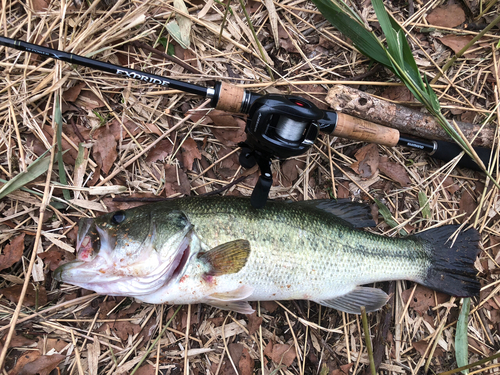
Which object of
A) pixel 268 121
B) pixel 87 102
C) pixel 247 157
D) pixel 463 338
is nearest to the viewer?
pixel 268 121

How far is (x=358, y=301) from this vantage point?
278 centimetres

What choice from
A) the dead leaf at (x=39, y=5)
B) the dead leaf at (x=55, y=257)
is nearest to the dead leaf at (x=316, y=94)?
the dead leaf at (x=39, y=5)

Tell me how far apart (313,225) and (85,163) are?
6.97 ft

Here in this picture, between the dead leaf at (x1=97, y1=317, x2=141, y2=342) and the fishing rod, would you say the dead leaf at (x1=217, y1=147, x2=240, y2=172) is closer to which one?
the fishing rod

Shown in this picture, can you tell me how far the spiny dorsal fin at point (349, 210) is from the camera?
9.18ft

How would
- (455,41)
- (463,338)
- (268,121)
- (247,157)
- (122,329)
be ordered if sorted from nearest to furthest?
(268,121), (247,157), (122,329), (463,338), (455,41)

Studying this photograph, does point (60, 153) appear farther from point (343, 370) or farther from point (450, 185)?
point (450, 185)

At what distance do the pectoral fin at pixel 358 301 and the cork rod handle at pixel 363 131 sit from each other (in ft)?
4.57

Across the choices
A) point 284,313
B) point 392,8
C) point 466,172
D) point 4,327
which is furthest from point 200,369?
point 392,8

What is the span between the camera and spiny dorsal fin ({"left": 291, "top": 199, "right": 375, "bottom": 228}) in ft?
9.18

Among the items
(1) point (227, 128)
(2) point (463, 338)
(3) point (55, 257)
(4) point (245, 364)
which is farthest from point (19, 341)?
(2) point (463, 338)

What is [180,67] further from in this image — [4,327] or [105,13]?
[4,327]

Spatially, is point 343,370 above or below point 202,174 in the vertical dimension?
below

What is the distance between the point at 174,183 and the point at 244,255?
3.38ft
